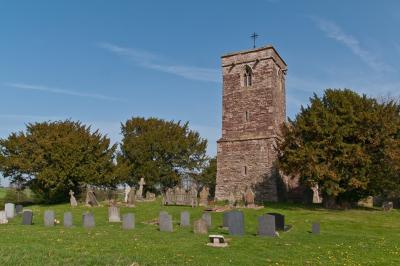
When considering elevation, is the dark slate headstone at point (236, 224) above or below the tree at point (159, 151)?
below

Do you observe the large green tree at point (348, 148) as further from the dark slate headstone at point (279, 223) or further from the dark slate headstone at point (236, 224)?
the dark slate headstone at point (236, 224)

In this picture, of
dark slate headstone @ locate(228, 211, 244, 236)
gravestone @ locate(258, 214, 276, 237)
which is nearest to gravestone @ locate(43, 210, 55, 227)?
dark slate headstone @ locate(228, 211, 244, 236)

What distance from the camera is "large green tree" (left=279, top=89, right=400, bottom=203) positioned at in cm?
2598

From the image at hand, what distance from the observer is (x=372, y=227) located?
19406 mm

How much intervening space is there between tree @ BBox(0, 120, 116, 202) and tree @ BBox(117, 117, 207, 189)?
711 cm

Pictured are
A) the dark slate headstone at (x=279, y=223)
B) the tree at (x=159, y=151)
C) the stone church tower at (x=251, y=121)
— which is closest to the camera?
the dark slate headstone at (x=279, y=223)

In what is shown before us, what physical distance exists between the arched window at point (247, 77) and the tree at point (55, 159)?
1400cm

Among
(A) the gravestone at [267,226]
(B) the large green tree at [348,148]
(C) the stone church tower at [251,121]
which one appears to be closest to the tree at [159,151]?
(C) the stone church tower at [251,121]

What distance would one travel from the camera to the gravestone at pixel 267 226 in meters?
14.6

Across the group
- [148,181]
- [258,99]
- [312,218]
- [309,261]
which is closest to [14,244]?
[309,261]

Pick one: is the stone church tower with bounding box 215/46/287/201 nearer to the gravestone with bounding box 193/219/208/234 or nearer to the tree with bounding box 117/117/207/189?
the tree with bounding box 117/117/207/189

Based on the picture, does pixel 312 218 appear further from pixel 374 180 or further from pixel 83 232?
pixel 83 232

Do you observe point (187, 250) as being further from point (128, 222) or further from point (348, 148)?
point (348, 148)

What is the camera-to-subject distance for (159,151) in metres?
46.2
